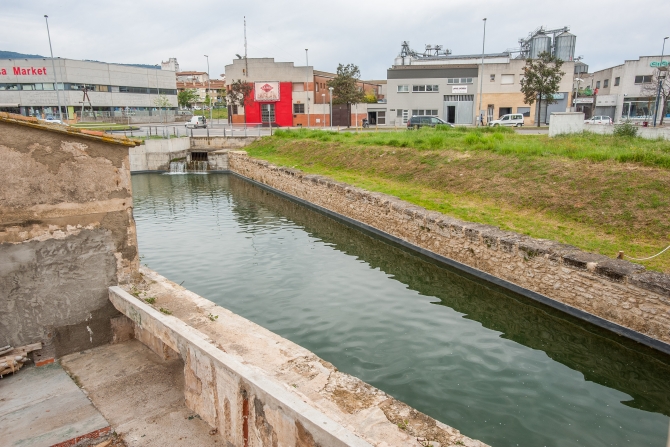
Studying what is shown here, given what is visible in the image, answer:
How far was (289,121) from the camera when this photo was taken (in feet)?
164

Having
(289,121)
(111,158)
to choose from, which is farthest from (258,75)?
(111,158)

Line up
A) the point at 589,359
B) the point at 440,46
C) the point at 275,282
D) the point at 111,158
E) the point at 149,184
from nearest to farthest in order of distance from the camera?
the point at 111,158 → the point at 589,359 → the point at 275,282 → the point at 149,184 → the point at 440,46

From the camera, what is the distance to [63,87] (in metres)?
53.9

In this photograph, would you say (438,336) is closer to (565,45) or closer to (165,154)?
(165,154)

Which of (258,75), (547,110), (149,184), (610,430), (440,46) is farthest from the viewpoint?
(440,46)

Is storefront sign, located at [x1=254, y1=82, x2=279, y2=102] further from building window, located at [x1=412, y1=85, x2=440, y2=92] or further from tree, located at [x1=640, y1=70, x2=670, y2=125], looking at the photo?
tree, located at [x1=640, y1=70, x2=670, y2=125]

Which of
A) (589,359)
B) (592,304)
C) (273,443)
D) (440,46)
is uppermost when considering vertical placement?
(440,46)

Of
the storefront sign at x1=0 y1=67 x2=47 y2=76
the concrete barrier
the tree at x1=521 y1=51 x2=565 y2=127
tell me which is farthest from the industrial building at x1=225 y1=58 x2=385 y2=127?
the concrete barrier

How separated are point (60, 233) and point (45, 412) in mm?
2476

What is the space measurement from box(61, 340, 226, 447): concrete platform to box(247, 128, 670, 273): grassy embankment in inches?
336

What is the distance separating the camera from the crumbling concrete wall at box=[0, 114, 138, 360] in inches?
247

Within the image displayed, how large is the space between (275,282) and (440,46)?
69679 mm

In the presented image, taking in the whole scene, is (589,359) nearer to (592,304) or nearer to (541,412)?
Result: (592,304)

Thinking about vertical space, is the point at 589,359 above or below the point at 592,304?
below
